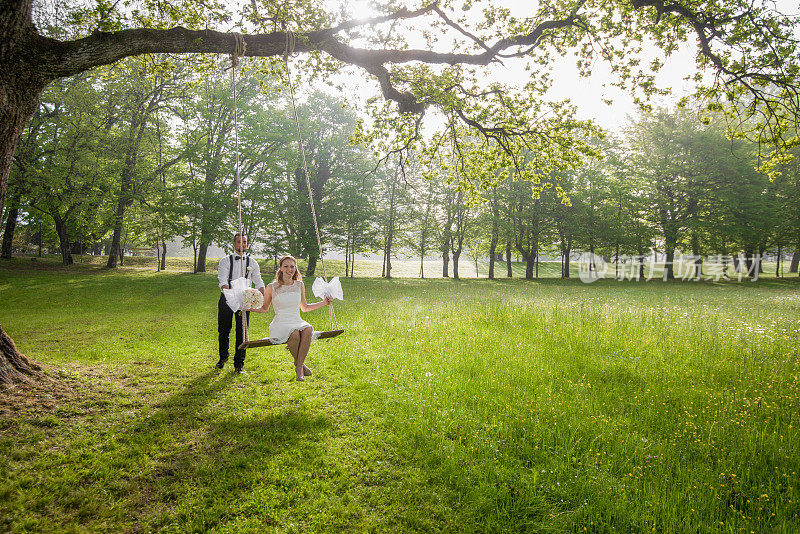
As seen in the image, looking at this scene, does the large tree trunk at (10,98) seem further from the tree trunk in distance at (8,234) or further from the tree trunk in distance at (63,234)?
the tree trunk in distance at (8,234)

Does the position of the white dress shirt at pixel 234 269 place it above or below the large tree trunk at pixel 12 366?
above

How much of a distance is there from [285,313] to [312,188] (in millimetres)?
28245

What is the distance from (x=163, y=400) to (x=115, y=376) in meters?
1.70

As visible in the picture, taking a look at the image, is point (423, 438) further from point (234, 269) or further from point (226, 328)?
point (234, 269)

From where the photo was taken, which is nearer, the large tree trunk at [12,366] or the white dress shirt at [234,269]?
the large tree trunk at [12,366]

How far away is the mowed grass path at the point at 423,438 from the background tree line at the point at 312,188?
1555 centimetres

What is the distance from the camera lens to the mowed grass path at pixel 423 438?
10.6 ft

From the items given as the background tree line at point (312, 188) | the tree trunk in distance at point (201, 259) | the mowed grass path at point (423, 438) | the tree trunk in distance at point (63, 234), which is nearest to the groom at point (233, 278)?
the mowed grass path at point (423, 438)

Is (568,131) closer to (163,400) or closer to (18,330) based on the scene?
(163,400)

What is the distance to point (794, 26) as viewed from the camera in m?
6.48

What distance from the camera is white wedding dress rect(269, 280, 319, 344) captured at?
5801 mm

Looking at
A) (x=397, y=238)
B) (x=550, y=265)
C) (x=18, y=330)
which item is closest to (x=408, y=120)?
(x=18, y=330)

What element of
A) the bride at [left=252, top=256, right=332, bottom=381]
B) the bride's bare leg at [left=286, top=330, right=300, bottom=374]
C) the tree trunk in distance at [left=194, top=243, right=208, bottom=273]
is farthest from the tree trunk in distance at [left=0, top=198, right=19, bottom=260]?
the bride's bare leg at [left=286, top=330, right=300, bottom=374]

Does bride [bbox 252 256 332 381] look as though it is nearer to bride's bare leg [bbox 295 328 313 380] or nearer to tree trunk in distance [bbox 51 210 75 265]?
bride's bare leg [bbox 295 328 313 380]
